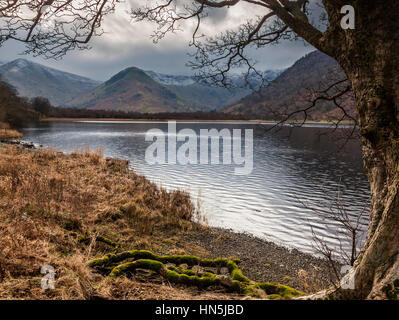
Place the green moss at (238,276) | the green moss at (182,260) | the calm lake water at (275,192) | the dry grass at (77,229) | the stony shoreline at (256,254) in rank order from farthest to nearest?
the calm lake water at (275,192), the stony shoreline at (256,254), the green moss at (182,260), the green moss at (238,276), the dry grass at (77,229)

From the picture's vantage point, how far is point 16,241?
374 cm

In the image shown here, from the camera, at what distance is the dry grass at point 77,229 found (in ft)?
10.6

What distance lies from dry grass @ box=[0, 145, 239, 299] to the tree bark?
202 centimetres

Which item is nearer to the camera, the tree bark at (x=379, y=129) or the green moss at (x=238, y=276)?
the tree bark at (x=379, y=129)

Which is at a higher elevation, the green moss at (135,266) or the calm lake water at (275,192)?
the green moss at (135,266)

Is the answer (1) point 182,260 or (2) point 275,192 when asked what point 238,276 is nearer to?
(1) point 182,260

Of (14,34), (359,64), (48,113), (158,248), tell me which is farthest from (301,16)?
(48,113)

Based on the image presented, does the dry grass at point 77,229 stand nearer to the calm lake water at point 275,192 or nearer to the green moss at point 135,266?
the green moss at point 135,266

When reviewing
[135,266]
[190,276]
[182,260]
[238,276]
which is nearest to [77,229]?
[135,266]

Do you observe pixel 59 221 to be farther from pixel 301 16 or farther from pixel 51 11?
pixel 301 16

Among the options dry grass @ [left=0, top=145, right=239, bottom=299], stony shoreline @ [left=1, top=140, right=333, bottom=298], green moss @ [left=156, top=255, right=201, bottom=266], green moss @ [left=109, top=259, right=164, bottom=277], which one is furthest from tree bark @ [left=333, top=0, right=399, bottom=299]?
stony shoreline @ [left=1, top=140, right=333, bottom=298]

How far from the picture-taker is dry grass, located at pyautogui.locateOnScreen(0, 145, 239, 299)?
3.24m

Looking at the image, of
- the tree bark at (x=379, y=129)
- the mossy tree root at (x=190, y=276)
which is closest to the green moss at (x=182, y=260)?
the mossy tree root at (x=190, y=276)

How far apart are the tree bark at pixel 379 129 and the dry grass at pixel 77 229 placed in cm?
202
